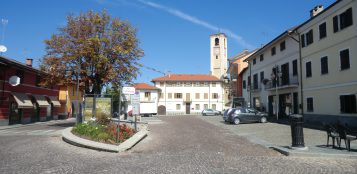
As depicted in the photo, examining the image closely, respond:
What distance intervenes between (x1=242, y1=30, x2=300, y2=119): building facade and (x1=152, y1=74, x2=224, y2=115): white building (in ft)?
113

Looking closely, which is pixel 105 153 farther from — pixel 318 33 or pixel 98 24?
pixel 318 33

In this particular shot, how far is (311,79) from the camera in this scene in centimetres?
2664

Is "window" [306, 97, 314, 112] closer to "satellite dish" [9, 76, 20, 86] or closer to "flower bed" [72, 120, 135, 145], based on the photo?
"flower bed" [72, 120, 135, 145]

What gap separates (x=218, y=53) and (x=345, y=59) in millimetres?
69543

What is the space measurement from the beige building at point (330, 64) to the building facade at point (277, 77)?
1893mm

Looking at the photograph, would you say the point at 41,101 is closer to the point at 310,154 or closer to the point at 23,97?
the point at 23,97

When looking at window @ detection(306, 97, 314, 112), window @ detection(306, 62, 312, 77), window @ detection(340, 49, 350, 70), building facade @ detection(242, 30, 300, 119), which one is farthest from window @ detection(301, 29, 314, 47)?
window @ detection(306, 97, 314, 112)

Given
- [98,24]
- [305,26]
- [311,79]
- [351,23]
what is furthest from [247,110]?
[98,24]

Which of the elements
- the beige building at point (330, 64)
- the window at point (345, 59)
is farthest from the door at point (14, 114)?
the window at point (345, 59)

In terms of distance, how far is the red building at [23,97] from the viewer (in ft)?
94.8

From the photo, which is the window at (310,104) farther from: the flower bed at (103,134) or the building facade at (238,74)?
the building facade at (238,74)

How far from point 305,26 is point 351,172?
21310 mm

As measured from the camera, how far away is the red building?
2891 cm

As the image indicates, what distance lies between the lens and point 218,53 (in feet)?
→ 297
